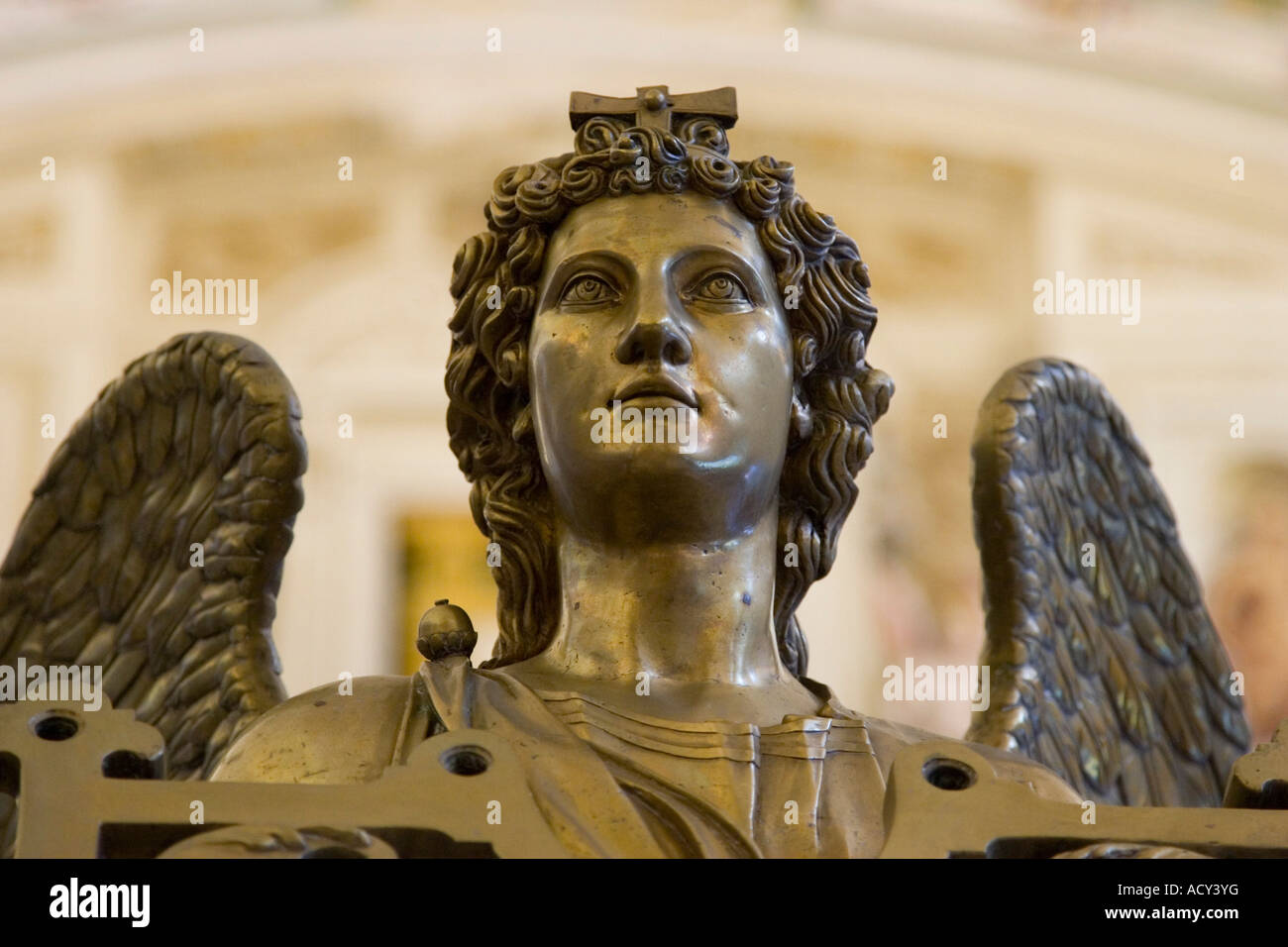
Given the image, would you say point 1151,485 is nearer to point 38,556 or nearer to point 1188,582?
point 1188,582

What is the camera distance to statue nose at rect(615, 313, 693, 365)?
12.9ft

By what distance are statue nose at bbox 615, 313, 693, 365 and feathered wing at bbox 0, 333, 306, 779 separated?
83cm

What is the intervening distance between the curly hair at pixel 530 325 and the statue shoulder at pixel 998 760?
35 cm

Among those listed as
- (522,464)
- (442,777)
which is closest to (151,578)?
(522,464)

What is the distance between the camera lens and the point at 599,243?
4.14 metres

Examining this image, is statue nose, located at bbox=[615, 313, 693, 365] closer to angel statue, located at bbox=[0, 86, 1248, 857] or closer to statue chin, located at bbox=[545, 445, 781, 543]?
angel statue, located at bbox=[0, 86, 1248, 857]

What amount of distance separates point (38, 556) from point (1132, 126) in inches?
336

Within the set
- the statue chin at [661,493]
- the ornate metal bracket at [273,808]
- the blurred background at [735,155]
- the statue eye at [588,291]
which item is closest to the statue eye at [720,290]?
the statue eye at [588,291]

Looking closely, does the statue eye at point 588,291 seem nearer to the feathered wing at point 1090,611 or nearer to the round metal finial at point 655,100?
the round metal finial at point 655,100

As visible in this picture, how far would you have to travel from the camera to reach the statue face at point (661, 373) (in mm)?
3947

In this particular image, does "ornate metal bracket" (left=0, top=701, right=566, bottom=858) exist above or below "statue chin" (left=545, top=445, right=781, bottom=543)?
below

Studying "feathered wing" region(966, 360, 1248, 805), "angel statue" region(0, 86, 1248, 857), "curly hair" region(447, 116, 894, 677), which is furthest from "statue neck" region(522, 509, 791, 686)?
"feathered wing" region(966, 360, 1248, 805)

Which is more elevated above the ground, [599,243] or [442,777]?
[599,243]

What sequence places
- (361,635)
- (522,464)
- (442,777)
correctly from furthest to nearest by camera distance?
(361,635) < (522,464) < (442,777)
